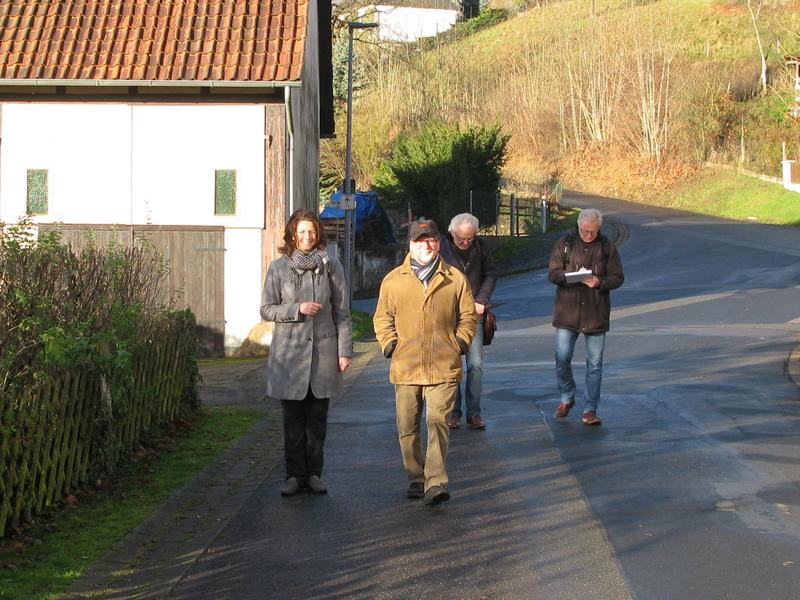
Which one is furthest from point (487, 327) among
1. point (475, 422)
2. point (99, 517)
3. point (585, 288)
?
point (99, 517)

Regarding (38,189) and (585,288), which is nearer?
(585,288)

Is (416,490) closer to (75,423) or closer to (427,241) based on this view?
(427,241)

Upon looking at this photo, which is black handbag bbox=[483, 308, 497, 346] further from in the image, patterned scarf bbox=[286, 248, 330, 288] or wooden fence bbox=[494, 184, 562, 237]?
wooden fence bbox=[494, 184, 562, 237]

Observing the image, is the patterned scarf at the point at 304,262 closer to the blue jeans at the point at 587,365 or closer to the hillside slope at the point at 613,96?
the blue jeans at the point at 587,365

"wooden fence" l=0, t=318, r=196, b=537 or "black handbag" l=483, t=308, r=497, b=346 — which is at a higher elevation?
"black handbag" l=483, t=308, r=497, b=346

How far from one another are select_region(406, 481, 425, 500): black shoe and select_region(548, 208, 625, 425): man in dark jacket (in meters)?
3.25

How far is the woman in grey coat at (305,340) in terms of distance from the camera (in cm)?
822

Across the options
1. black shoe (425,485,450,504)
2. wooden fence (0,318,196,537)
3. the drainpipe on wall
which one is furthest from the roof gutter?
black shoe (425,485,450,504)

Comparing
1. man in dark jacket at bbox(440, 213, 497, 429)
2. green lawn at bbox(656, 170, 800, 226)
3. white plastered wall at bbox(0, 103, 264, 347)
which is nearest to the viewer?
man in dark jacket at bbox(440, 213, 497, 429)

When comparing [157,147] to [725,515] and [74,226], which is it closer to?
[74,226]

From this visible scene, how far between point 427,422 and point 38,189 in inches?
560

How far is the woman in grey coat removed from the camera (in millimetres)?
8219

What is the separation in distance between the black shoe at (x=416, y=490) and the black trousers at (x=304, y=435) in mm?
667

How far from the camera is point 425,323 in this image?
8.07m
